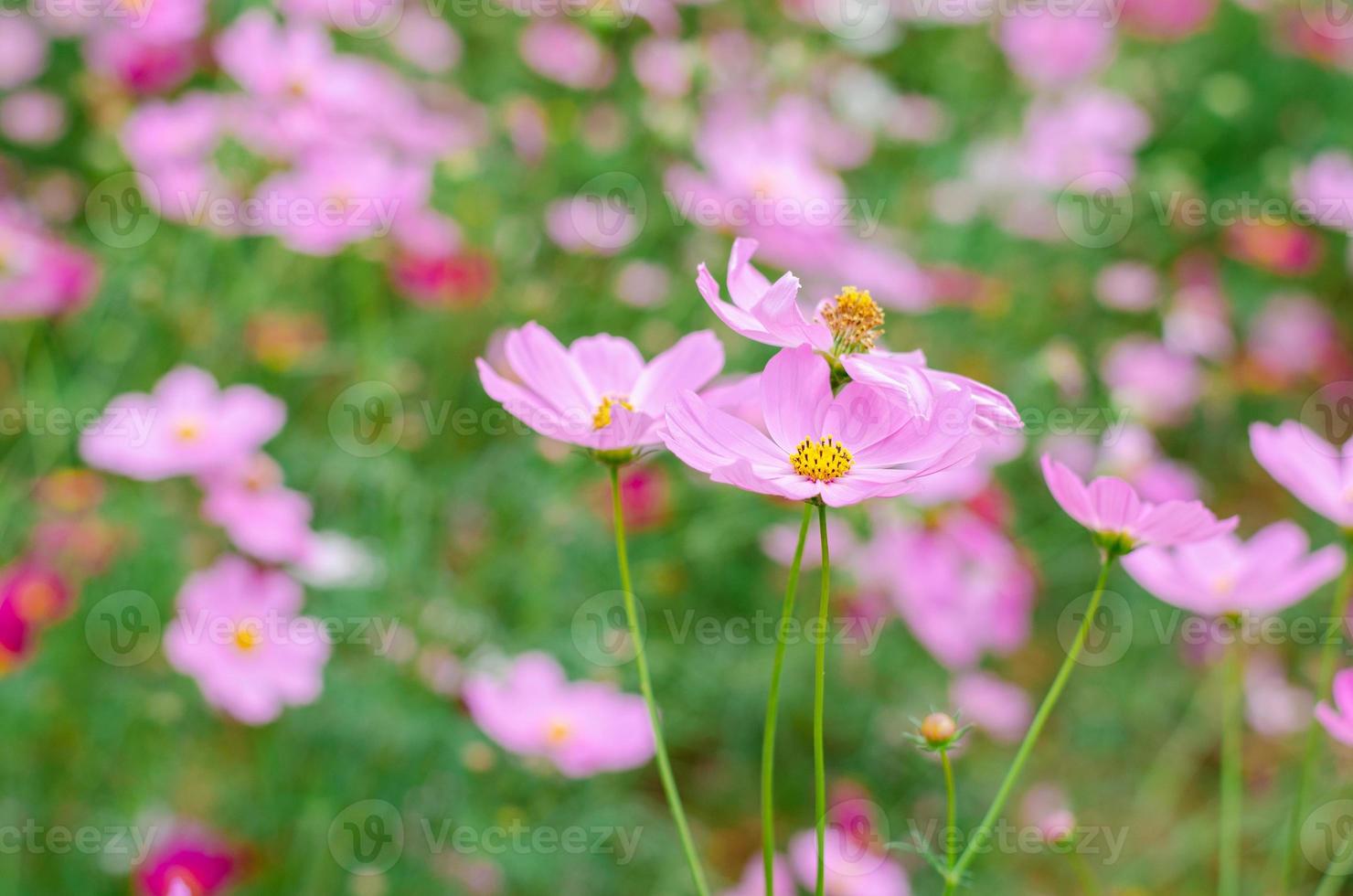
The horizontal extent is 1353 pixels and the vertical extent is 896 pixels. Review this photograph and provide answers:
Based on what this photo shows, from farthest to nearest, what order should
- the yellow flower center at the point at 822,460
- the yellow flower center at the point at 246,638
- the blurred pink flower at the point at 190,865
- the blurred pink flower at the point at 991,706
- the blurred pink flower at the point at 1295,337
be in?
1. the blurred pink flower at the point at 1295,337
2. the blurred pink flower at the point at 991,706
3. the yellow flower center at the point at 246,638
4. the blurred pink flower at the point at 190,865
5. the yellow flower center at the point at 822,460

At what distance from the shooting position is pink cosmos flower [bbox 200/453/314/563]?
128cm

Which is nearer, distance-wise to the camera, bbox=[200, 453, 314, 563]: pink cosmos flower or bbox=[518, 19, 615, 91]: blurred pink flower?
bbox=[200, 453, 314, 563]: pink cosmos flower

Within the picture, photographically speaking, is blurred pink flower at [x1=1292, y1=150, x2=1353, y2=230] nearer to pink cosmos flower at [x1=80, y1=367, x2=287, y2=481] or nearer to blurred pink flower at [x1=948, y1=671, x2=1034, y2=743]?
blurred pink flower at [x1=948, y1=671, x2=1034, y2=743]

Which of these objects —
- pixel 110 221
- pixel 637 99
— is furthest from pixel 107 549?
pixel 637 99

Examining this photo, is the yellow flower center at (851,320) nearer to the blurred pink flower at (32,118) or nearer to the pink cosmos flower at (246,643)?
the pink cosmos flower at (246,643)

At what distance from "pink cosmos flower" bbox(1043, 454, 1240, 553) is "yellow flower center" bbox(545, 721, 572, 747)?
63 cm

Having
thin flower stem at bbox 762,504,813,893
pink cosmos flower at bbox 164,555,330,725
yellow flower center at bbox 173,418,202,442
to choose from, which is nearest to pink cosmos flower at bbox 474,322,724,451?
thin flower stem at bbox 762,504,813,893

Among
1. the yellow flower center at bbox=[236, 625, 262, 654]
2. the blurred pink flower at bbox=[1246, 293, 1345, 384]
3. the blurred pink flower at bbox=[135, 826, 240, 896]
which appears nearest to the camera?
the blurred pink flower at bbox=[135, 826, 240, 896]

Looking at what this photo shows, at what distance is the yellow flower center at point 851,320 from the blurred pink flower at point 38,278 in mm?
1288

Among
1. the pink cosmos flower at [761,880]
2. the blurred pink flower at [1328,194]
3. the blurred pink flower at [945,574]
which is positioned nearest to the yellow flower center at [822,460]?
the pink cosmos flower at [761,880]

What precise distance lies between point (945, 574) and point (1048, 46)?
1.28m

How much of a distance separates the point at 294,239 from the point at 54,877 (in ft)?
2.56

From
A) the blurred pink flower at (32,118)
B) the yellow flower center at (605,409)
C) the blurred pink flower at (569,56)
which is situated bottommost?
the blurred pink flower at (32,118)

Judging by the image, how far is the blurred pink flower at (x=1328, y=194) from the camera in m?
2.02
